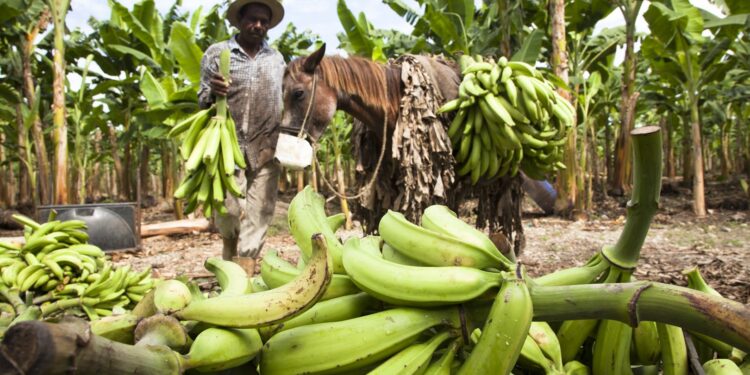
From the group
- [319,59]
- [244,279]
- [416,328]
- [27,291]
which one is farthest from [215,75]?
[416,328]

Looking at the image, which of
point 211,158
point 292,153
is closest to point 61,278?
point 211,158

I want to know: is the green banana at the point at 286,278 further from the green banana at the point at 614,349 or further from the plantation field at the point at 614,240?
the plantation field at the point at 614,240

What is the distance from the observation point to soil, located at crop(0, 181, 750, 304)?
168 inches

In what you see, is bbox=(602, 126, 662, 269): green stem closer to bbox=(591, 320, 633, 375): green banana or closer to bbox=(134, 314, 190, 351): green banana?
bbox=(591, 320, 633, 375): green banana

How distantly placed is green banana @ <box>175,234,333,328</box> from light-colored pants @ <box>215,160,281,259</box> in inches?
133

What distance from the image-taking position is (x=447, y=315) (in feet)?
2.96

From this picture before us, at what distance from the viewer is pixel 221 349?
788mm

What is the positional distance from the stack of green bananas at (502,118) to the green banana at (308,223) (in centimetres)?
233

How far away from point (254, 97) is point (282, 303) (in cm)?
351

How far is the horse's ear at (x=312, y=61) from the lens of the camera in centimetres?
336

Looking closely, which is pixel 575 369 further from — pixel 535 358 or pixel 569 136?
pixel 569 136

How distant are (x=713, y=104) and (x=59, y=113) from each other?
18.2 meters

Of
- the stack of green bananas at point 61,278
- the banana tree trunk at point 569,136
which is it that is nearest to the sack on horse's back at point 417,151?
the stack of green bananas at point 61,278

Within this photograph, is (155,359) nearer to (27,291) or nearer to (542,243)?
(27,291)
